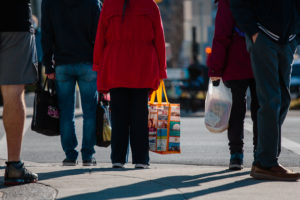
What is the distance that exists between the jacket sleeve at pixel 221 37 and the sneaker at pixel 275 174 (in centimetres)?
113

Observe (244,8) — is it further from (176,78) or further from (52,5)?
(176,78)

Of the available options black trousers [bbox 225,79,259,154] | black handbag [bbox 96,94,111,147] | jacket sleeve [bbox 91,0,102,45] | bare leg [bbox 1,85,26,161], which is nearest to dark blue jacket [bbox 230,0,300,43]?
black trousers [bbox 225,79,259,154]

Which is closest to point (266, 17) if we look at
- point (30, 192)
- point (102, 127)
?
point (30, 192)

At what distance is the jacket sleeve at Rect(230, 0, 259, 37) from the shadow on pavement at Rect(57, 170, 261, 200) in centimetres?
113

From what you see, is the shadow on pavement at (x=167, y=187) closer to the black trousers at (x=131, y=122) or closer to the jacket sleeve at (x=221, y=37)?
the black trousers at (x=131, y=122)

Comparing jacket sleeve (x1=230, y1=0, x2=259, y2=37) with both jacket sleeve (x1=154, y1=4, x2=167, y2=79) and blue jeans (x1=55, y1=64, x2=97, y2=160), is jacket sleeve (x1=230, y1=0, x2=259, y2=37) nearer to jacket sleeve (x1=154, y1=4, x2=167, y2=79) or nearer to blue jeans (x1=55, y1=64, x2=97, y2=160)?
jacket sleeve (x1=154, y1=4, x2=167, y2=79)

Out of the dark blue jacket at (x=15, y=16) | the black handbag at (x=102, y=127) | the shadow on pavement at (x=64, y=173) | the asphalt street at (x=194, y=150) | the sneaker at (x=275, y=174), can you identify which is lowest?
the asphalt street at (x=194, y=150)

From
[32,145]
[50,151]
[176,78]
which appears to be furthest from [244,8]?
[176,78]

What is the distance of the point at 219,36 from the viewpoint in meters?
6.40

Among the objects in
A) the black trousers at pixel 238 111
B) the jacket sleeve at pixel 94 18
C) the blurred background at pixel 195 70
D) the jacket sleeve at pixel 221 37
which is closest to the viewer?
the jacket sleeve at pixel 221 37

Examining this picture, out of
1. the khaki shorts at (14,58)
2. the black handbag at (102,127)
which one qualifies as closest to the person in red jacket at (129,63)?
the black handbag at (102,127)

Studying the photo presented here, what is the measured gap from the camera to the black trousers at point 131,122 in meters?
6.61

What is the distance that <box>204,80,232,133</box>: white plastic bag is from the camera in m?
6.48

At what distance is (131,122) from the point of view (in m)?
6.70
